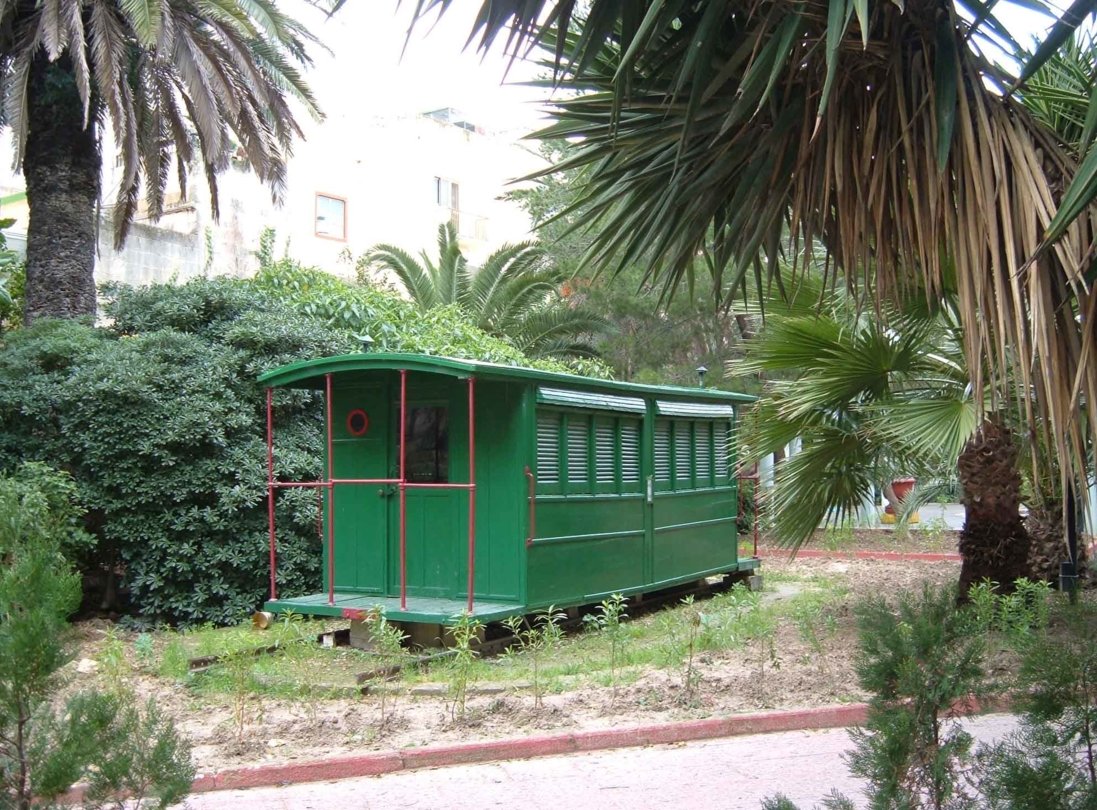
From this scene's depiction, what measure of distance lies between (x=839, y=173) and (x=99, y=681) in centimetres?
636

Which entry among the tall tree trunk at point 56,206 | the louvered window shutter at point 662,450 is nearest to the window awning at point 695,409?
the louvered window shutter at point 662,450

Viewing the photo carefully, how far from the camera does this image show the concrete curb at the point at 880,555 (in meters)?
17.7

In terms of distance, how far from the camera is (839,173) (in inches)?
217

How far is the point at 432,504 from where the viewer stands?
1073 centimetres

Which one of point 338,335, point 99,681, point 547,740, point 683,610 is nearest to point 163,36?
point 338,335

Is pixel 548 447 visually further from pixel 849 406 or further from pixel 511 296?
pixel 511 296

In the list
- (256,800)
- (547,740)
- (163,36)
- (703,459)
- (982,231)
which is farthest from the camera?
(703,459)

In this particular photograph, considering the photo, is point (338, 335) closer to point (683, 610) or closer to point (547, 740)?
point (683, 610)

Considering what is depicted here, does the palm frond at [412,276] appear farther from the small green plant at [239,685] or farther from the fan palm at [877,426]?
the small green plant at [239,685]

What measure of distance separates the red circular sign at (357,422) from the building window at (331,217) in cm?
1807

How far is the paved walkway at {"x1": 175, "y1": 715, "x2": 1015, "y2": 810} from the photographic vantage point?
5.80 metres

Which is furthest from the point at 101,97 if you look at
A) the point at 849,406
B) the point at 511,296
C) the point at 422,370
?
the point at 849,406

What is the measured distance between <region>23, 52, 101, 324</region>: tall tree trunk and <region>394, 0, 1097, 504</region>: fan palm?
9776 millimetres

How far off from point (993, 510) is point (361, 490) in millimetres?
5810
